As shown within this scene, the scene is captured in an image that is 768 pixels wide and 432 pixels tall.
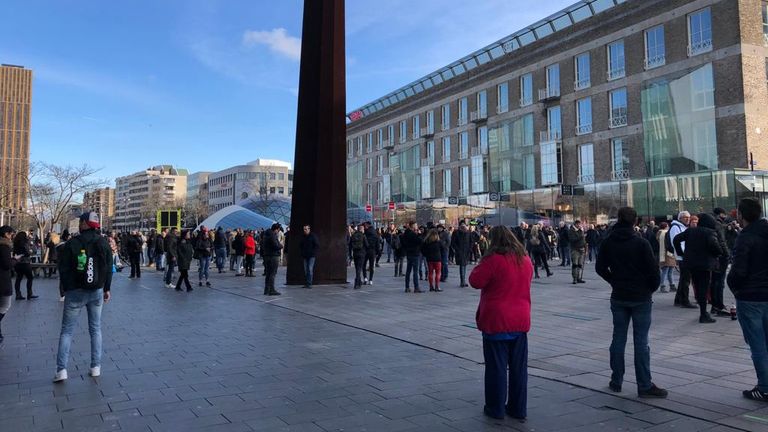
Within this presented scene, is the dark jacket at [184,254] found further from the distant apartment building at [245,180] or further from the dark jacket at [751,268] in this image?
the distant apartment building at [245,180]

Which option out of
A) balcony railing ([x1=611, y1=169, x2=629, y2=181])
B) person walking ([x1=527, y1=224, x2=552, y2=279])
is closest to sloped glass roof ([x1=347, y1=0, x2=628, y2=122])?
balcony railing ([x1=611, y1=169, x2=629, y2=181])

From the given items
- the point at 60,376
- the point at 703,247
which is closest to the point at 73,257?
the point at 60,376

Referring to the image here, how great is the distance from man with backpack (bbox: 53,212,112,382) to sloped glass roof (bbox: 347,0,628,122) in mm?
43437

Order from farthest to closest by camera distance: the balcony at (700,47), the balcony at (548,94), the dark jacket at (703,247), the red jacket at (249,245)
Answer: the balcony at (548,94), the balcony at (700,47), the red jacket at (249,245), the dark jacket at (703,247)

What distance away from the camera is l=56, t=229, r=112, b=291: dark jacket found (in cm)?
603

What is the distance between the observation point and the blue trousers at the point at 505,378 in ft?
15.1

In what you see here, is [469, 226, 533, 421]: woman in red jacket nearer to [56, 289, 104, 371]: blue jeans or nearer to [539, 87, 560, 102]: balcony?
[56, 289, 104, 371]: blue jeans

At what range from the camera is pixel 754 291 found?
512 centimetres

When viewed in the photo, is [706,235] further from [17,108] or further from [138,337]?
[17,108]

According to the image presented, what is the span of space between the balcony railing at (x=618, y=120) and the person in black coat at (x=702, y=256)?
116 ft

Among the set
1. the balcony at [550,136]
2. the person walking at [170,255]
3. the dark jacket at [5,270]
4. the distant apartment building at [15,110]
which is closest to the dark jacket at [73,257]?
the dark jacket at [5,270]

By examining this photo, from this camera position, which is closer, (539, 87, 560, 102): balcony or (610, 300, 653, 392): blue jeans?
(610, 300, 653, 392): blue jeans

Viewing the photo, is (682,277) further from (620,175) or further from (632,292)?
(620,175)

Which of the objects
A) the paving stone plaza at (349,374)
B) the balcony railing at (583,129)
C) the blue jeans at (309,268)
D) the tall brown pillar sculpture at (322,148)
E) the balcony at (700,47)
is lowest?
the paving stone plaza at (349,374)
